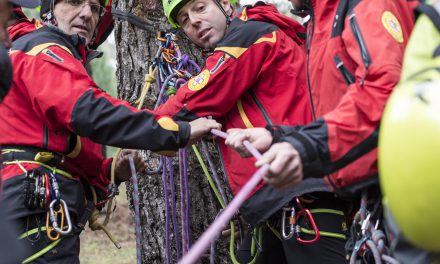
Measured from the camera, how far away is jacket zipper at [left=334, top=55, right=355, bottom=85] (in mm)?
3436

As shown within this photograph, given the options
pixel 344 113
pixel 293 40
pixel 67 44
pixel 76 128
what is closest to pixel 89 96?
pixel 76 128

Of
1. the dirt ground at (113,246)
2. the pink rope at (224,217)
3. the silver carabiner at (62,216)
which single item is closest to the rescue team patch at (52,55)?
the silver carabiner at (62,216)

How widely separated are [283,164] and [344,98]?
0.45 meters

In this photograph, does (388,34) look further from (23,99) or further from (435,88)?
(23,99)

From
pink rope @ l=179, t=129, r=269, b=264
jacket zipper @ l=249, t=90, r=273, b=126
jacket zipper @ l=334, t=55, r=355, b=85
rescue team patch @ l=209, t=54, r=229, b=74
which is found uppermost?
jacket zipper @ l=334, t=55, r=355, b=85

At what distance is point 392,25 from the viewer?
329 cm

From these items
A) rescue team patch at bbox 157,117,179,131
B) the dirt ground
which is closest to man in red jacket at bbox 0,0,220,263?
rescue team patch at bbox 157,117,179,131

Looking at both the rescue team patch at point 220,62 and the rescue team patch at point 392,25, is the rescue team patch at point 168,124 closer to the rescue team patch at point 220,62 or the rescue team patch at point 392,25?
the rescue team patch at point 220,62

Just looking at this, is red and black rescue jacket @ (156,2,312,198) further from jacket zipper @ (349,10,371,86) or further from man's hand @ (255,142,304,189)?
man's hand @ (255,142,304,189)

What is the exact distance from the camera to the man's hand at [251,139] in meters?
3.48

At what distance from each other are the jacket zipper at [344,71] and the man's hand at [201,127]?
971 mm

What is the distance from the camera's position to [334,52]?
3.50m

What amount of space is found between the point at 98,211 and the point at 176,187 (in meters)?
0.82

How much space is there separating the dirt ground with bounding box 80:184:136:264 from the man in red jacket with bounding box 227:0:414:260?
5486 mm
